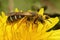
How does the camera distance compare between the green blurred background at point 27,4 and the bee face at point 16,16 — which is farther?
the green blurred background at point 27,4

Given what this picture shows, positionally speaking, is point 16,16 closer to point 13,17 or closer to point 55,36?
point 13,17

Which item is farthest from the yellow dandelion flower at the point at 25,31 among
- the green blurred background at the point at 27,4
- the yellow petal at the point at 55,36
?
the green blurred background at the point at 27,4

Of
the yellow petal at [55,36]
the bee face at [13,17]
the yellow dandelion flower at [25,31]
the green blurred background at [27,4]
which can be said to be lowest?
the green blurred background at [27,4]

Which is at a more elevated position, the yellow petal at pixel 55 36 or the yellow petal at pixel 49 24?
the yellow petal at pixel 49 24

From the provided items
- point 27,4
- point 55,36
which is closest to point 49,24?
point 55,36

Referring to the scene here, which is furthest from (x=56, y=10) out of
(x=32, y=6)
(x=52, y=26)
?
(x=52, y=26)

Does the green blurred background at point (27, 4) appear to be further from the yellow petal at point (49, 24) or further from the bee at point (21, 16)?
the bee at point (21, 16)

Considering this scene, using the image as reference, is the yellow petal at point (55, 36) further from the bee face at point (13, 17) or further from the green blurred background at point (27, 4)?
the green blurred background at point (27, 4)

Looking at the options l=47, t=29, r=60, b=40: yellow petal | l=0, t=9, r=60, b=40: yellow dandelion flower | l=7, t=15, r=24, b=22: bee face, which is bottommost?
l=47, t=29, r=60, b=40: yellow petal

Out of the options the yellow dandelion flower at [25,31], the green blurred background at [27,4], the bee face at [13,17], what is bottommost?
the green blurred background at [27,4]

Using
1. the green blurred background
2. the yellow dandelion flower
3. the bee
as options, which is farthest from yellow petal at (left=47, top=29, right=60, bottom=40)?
the green blurred background

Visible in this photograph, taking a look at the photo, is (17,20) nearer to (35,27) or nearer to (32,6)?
(35,27)

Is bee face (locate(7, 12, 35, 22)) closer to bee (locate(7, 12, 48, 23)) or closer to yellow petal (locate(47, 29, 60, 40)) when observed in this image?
bee (locate(7, 12, 48, 23))
